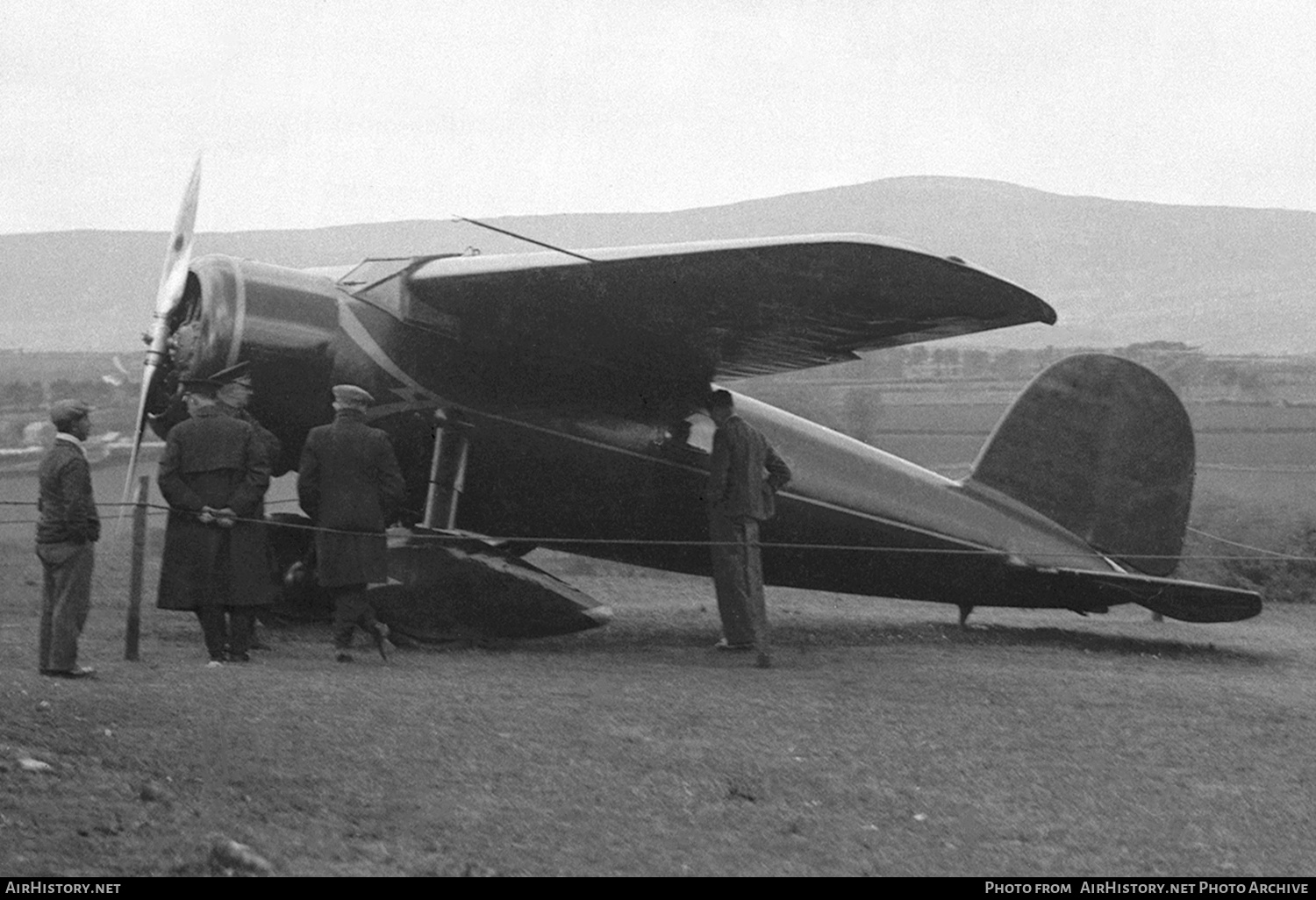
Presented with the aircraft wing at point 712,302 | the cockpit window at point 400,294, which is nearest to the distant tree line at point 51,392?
the cockpit window at point 400,294

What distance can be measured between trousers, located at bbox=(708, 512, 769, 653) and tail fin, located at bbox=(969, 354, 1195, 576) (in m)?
3.19

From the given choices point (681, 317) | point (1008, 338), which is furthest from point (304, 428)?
point (1008, 338)

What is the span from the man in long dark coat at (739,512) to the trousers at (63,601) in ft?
13.4

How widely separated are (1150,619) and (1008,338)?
51.9 metres

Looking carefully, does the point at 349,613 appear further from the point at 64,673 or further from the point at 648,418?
the point at 648,418

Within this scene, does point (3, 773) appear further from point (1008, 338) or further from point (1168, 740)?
point (1008, 338)

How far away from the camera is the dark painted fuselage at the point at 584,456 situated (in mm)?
11047

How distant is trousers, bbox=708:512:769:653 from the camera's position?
434 inches

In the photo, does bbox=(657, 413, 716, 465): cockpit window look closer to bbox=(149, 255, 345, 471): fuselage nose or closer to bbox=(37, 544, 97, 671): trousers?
bbox=(149, 255, 345, 471): fuselage nose

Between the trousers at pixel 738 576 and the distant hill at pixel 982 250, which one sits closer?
the trousers at pixel 738 576

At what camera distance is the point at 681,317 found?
1093 centimetres

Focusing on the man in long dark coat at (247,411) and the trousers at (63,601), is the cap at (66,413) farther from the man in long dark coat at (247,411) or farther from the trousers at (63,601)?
the man in long dark coat at (247,411)

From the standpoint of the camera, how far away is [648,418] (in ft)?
39.6

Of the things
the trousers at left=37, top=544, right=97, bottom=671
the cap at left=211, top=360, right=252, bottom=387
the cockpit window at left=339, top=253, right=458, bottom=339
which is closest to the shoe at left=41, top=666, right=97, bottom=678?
the trousers at left=37, top=544, right=97, bottom=671
